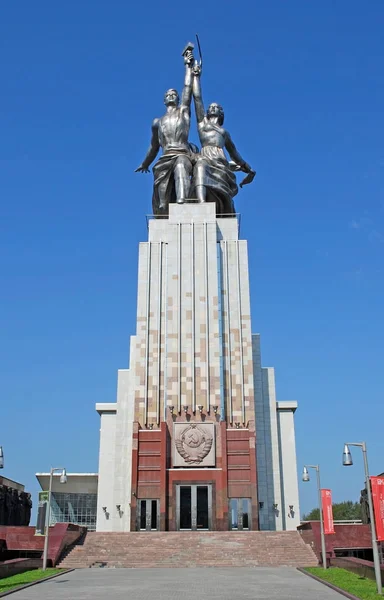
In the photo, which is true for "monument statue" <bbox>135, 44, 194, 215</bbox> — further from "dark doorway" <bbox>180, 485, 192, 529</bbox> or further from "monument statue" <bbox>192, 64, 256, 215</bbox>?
"dark doorway" <bbox>180, 485, 192, 529</bbox>

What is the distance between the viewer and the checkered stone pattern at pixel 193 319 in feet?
124

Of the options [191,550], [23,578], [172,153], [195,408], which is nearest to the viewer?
[23,578]

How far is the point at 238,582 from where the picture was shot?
63.2 feet

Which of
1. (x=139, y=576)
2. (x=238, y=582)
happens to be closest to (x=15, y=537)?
(x=139, y=576)

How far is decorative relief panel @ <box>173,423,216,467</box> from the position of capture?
35.2 meters

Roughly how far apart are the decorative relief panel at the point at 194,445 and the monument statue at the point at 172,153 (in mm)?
17042

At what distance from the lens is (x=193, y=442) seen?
117 ft

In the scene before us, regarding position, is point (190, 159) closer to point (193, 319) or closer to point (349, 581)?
point (193, 319)

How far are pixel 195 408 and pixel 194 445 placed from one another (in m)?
2.44

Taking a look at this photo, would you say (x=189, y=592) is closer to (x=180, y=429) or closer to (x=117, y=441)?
(x=180, y=429)

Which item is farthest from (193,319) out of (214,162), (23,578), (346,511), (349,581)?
(346,511)

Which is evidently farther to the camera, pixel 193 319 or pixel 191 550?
pixel 193 319

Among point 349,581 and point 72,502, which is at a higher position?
point 72,502

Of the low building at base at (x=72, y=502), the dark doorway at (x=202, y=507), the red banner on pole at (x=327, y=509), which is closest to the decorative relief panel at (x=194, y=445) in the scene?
the dark doorway at (x=202, y=507)
